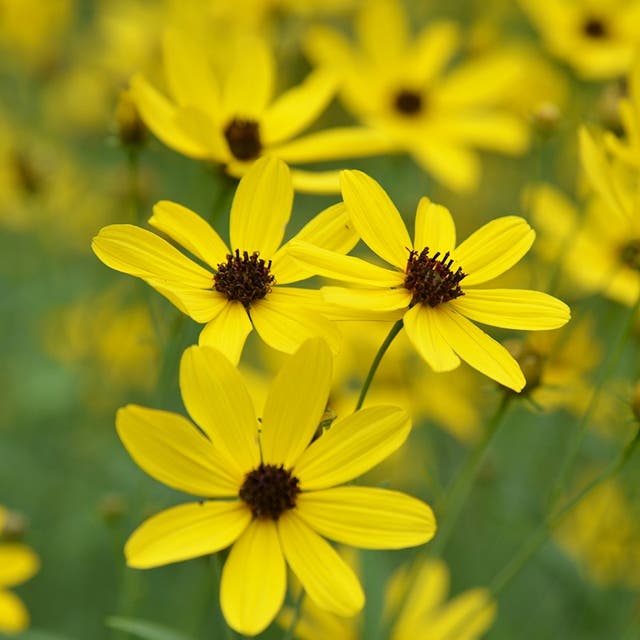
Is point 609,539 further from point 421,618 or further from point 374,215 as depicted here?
point 374,215

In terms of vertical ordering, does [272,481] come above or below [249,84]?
below

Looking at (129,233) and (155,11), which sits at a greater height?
(155,11)

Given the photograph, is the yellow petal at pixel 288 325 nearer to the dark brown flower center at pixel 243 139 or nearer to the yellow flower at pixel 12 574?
the dark brown flower center at pixel 243 139

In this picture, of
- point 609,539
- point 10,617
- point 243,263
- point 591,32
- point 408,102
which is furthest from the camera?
point 591,32

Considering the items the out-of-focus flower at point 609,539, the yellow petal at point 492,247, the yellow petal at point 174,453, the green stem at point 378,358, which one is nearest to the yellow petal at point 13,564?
the yellow petal at point 174,453

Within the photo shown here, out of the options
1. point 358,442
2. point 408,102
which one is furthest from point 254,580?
point 408,102

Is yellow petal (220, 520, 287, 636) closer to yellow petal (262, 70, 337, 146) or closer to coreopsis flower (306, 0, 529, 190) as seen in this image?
yellow petal (262, 70, 337, 146)

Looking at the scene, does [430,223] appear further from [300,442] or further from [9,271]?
[9,271]

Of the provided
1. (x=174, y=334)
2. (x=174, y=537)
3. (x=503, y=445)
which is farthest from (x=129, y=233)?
(x=503, y=445)
